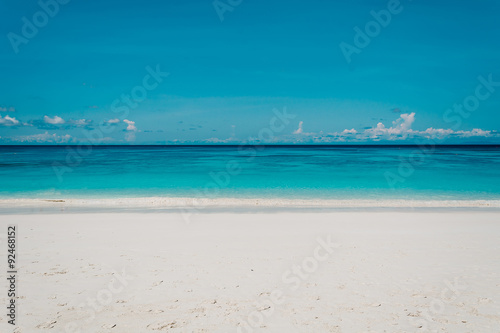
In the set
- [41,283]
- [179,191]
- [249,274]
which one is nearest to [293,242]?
[249,274]

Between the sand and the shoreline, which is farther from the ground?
the shoreline

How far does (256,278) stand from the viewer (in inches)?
222

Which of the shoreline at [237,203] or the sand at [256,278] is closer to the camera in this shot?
the sand at [256,278]

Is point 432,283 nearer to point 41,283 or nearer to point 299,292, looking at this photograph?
point 299,292

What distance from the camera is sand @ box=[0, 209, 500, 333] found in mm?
4289

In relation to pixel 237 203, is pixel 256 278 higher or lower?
lower

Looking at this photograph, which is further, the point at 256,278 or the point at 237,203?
the point at 237,203

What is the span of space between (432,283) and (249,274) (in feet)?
10.5

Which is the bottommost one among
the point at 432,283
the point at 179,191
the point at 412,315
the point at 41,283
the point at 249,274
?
the point at 412,315

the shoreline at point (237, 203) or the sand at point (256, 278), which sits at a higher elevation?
the shoreline at point (237, 203)

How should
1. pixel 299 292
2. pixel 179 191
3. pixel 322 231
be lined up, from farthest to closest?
1. pixel 179 191
2. pixel 322 231
3. pixel 299 292

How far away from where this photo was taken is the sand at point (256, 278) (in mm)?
4289

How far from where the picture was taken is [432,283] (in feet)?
17.8

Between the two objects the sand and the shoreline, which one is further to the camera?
the shoreline
